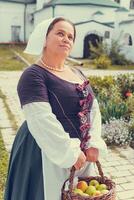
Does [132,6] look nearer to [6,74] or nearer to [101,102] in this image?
[6,74]

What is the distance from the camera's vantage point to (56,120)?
2.61 m

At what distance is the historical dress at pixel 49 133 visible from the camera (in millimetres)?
2580

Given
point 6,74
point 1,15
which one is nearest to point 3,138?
point 6,74

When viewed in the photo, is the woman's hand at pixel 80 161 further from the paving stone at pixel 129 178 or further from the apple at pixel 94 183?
the paving stone at pixel 129 178

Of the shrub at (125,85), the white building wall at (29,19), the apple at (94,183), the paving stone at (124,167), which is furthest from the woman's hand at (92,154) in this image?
the white building wall at (29,19)

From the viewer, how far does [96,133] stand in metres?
2.96

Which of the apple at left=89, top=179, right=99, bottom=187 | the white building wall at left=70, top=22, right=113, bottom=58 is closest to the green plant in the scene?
the apple at left=89, top=179, right=99, bottom=187

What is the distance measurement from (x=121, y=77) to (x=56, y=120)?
694cm

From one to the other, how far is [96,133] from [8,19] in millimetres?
35482

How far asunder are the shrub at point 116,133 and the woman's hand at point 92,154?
148 inches

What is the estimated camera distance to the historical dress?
2.58 m

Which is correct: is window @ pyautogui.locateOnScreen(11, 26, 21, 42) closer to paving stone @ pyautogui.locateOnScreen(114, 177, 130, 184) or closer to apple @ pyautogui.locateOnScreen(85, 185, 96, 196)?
paving stone @ pyautogui.locateOnScreen(114, 177, 130, 184)

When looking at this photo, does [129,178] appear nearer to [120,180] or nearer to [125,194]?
[120,180]

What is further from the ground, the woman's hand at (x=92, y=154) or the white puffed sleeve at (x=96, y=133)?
the white puffed sleeve at (x=96, y=133)
